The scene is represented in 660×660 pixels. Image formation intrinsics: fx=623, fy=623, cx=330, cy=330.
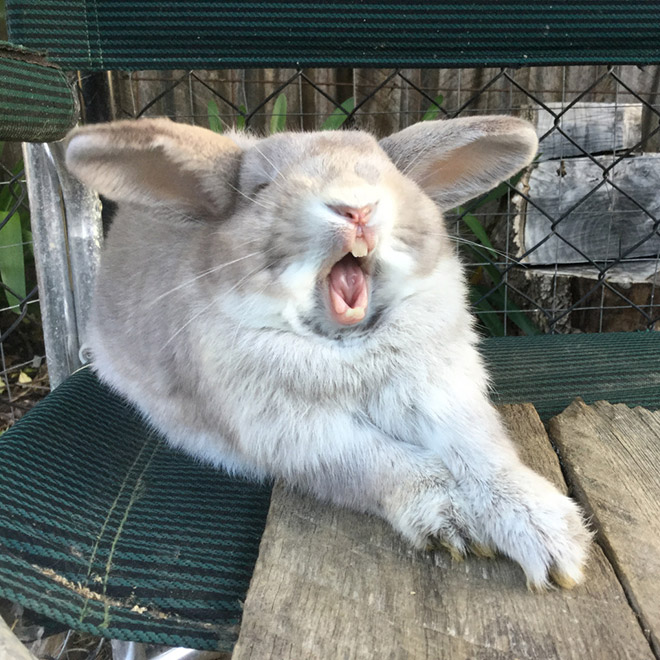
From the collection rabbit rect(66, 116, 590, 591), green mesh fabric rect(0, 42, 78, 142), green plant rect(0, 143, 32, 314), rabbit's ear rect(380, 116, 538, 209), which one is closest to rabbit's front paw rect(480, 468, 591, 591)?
rabbit rect(66, 116, 590, 591)

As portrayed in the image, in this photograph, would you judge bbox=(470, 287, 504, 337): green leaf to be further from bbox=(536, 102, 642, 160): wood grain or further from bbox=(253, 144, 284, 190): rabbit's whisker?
bbox=(253, 144, 284, 190): rabbit's whisker

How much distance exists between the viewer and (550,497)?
0.88m

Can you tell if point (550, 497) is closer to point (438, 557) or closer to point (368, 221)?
point (438, 557)

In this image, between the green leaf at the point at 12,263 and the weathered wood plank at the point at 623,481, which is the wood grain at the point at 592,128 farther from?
the green leaf at the point at 12,263

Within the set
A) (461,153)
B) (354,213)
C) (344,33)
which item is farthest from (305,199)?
(344,33)

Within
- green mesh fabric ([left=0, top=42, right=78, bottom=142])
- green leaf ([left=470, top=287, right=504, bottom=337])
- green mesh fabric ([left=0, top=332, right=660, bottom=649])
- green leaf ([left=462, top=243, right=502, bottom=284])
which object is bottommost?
green leaf ([left=470, top=287, right=504, bottom=337])

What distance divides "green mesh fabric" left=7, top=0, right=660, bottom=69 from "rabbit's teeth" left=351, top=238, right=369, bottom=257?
2.89ft

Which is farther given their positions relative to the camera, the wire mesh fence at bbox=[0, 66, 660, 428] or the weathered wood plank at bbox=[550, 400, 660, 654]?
Result: the wire mesh fence at bbox=[0, 66, 660, 428]

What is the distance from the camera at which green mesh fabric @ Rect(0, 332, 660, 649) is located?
81 cm

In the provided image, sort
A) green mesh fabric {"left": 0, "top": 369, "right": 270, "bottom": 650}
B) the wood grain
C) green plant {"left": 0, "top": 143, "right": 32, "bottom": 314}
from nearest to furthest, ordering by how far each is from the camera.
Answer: green mesh fabric {"left": 0, "top": 369, "right": 270, "bottom": 650} → green plant {"left": 0, "top": 143, "right": 32, "bottom": 314} → the wood grain

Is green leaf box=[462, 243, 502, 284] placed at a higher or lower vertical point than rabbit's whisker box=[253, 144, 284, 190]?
lower

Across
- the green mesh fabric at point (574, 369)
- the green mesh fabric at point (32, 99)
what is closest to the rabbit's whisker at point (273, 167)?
the green mesh fabric at point (32, 99)

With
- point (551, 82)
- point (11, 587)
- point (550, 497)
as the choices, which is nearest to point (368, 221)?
point (550, 497)

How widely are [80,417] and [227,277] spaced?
1.75ft
